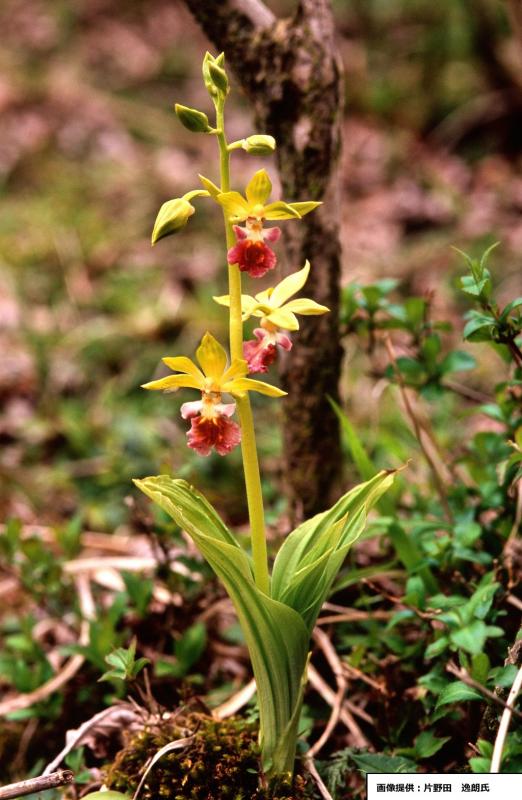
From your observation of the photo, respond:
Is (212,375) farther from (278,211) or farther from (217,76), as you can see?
(217,76)

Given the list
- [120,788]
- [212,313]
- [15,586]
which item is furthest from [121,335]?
[120,788]

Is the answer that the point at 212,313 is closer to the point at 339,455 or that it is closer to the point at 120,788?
the point at 339,455

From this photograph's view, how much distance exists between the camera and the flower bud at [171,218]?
1.14m

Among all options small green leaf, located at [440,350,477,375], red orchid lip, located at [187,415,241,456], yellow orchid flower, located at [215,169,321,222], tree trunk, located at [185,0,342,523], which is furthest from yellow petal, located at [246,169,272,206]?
small green leaf, located at [440,350,477,375]

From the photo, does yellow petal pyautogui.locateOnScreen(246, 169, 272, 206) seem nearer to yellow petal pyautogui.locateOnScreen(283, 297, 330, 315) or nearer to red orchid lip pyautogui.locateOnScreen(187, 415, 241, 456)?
yellow petal pyautogui.locateOnScreen(283, 297, 330, 315)

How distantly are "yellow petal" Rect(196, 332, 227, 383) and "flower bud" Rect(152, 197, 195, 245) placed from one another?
0.17 meters

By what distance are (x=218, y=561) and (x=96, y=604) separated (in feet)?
2.98

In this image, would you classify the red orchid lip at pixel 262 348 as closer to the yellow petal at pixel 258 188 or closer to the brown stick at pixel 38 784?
the yellow petal at pixel 258 188

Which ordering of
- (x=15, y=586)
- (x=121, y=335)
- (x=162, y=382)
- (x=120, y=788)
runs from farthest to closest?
(x=121, y=335)
(x=15, y=586)
(x=120, y=788)
(x=162, y=382)

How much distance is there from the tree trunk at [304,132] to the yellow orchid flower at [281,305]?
42cm

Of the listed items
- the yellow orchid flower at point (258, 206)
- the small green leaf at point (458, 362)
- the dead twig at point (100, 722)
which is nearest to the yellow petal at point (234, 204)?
the yellow orchid flower at point (258, 206)

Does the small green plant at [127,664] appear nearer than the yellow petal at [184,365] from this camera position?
No

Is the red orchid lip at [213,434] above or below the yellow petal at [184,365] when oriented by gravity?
below

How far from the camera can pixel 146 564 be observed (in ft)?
6.63
